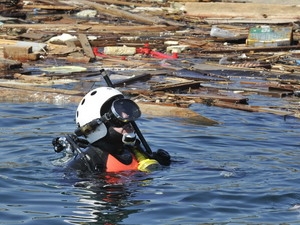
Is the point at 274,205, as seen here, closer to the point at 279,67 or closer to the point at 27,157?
the point at 27,157

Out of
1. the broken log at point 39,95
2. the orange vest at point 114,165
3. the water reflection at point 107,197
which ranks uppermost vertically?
the broken log at point 39,95

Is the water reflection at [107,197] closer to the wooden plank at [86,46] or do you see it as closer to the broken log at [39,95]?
the broken log at [39,95]

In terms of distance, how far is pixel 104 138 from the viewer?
9258 mm

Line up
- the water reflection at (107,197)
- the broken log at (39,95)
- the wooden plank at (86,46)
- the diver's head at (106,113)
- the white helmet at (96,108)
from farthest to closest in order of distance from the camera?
the wooden plank at (86,46)
the broken log at (39,95)
the white helmet at (96,108)
the diver's head at (106,113)
the water reflection at (107,197)

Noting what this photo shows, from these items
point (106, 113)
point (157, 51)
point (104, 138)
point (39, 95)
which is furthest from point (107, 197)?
point (157, 51)

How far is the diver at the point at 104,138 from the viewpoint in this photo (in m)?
9.05

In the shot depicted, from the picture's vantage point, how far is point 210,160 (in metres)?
10.9

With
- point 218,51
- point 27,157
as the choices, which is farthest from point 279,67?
point 27,157

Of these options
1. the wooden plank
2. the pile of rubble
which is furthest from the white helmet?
the wooden plank

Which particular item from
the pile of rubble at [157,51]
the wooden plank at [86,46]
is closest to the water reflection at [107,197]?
the pile of rubble at [157,51]

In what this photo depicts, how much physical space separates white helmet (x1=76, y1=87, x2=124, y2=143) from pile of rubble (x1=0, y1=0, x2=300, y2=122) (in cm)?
428

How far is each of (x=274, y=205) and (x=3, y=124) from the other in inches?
242

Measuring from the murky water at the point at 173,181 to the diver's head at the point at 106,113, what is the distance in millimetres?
488

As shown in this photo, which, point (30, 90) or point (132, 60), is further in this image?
point (132, 60)
